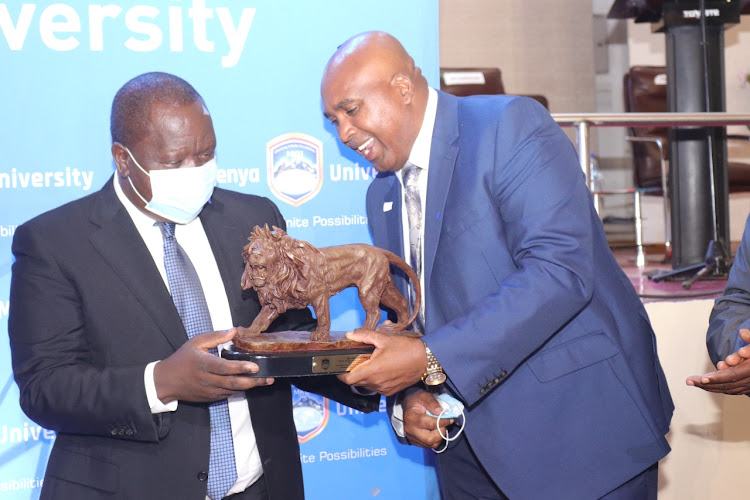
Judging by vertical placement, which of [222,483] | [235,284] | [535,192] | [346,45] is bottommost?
[222,483]

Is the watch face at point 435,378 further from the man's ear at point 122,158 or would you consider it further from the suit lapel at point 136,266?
the man's ear at point 122,158

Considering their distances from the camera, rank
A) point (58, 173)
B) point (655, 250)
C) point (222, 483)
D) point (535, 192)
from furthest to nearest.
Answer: point (655, 250) → point (58, 173) → point (222, 483) → point (535, 192)

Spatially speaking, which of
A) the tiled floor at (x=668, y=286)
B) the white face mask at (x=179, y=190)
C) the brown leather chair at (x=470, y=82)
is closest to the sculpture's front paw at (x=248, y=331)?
the white face mask at (x=179, y=190)

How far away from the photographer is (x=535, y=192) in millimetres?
2031

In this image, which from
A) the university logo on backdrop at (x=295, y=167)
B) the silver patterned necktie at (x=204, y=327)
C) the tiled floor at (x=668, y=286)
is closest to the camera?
the silver patterned necktie at (x=204, y=327)

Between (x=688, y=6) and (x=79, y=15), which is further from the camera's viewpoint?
(x=688, y=6)

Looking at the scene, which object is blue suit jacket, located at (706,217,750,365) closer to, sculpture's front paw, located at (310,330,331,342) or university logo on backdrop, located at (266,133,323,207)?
sculpture's front paw, located at (310,330,331,342)

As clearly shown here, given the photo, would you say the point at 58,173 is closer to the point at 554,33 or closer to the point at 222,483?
the point at 222,483

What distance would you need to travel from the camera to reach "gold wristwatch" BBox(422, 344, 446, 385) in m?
2.00

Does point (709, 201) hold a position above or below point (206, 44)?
below

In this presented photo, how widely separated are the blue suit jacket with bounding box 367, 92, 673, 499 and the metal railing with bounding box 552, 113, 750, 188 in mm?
1581

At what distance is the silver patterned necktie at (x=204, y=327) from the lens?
2.17 meters

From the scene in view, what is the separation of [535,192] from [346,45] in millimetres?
678

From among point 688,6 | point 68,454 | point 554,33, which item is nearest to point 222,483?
point 68,454
